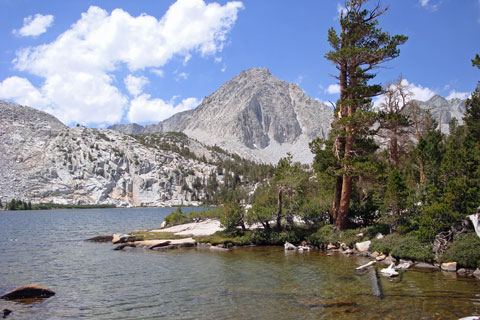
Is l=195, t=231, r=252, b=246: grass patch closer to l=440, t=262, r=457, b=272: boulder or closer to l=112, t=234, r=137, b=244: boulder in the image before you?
l=112, t=234, r=137, b=244: boulder

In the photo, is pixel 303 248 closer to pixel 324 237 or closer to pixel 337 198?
pixel 324 237

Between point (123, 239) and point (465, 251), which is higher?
point (465, 251)

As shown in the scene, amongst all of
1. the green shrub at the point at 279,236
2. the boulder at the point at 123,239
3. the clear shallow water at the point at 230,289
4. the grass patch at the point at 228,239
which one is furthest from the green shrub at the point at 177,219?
the clear shallow water at the point at 230,289

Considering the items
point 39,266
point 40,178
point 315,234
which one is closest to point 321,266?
point 315,234

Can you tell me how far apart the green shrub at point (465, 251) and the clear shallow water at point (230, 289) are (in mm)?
1552

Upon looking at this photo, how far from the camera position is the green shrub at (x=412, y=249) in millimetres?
22000

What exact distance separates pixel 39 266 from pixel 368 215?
29.9m

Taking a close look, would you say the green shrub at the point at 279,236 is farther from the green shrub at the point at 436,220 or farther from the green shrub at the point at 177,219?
the green shrub at the point at 177,219

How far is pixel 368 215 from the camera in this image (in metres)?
33.5

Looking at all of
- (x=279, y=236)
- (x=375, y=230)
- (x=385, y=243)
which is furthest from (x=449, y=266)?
(x=279, y=236)

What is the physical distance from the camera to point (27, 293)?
17281mm

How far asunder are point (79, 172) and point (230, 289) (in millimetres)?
176486

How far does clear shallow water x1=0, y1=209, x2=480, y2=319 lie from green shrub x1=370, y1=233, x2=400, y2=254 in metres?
2.17

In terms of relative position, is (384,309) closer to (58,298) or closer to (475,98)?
(58,298)
